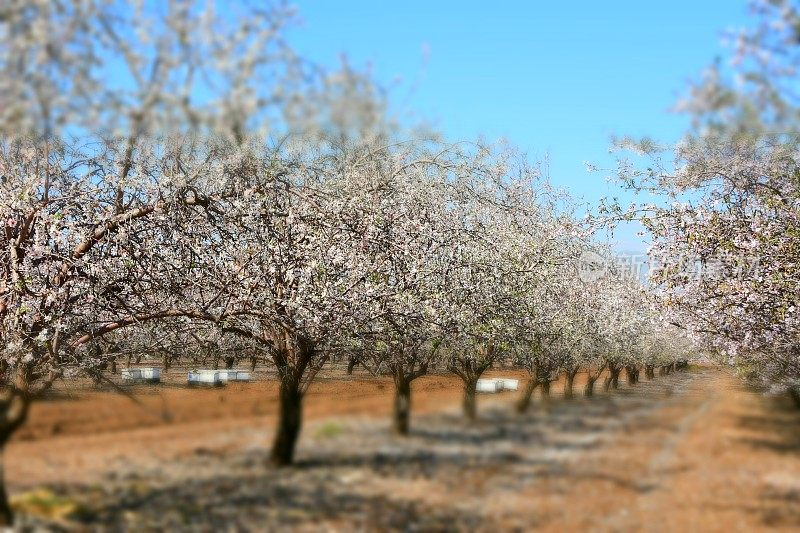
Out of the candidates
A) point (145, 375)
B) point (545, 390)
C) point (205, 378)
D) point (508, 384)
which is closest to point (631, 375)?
point (508, 384)

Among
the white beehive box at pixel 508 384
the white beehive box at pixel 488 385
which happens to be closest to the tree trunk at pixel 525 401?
the white beehive box at pixel 488 385

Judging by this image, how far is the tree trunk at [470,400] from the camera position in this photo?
3181 centimetres

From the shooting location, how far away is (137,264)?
35.1 feet

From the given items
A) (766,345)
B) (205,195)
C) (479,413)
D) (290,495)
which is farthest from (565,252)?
(205,195)

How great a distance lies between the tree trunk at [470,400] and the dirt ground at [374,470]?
3.15 ft

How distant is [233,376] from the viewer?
40.6 metres

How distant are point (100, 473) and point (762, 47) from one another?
19.4m

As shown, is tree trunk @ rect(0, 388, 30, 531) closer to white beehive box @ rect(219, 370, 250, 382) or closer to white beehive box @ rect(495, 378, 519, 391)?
white beehive box @ rect(219, 370, 250, 382)

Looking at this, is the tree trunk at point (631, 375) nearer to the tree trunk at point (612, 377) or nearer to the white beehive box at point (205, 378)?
the tree trunk at point (612, 377)

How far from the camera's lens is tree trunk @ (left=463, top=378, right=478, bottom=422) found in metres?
31.8

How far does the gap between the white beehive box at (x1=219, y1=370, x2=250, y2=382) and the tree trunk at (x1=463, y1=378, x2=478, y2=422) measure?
40.5 feet

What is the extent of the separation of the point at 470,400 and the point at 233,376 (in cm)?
1338

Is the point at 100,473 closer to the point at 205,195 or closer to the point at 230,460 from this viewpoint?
the point at 230,460

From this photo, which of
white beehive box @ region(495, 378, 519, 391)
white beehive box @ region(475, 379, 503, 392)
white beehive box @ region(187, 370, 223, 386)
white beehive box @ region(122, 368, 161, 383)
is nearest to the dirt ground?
white beehive box @ region(187, 370, 223, 386)
